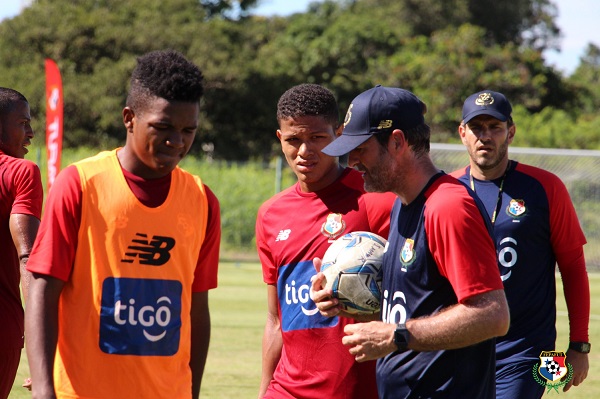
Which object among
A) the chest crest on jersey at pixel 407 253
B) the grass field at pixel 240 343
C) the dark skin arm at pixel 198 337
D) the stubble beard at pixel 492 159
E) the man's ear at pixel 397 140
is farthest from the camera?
the grass field at pixel 240 343

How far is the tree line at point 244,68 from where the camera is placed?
37.9 metres

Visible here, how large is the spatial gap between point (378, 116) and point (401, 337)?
0.96 meters

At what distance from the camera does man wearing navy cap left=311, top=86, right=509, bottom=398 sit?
3826 mm

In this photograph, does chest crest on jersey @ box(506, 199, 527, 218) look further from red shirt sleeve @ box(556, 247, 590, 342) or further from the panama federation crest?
the panama federation crest

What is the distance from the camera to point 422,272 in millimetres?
4020

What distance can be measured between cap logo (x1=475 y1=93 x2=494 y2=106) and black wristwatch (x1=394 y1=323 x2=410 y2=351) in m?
2.81

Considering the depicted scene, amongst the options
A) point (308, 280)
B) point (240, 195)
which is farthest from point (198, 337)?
point (240, 195)

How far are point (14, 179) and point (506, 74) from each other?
37061 mm

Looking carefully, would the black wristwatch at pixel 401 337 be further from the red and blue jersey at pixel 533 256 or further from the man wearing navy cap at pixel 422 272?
the red and blue jersey at pixel 533 256

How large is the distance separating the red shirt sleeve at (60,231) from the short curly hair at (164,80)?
45 cm

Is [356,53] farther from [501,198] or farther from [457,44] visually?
[501,198]

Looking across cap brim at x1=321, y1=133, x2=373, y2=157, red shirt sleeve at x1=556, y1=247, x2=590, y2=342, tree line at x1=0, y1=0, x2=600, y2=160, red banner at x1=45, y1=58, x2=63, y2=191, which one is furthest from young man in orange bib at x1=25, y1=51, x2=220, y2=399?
tree line at x1=0, y1=0, x2=600, y2=160

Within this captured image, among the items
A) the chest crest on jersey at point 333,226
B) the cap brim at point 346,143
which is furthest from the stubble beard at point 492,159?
the cap brim at point 346,143

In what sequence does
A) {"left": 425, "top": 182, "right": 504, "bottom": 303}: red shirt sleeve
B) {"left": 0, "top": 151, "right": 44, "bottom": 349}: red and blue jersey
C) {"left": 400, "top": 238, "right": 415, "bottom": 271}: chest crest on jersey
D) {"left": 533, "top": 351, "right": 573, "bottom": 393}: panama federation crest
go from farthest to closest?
{"left": 533, "top": 351, "right": 573, "bottom": 393}: panama federation crest < {"left": 0, "top": 151, "right": 44, "bottom": 349}: red and blue jersey < {"left": 400, "top": 238, "right": 415, "bottom": 271}: chest crest on jersey < {"left": 425, "top": 182, "right": 504, "bottom": 303}: red shirt sleeve
